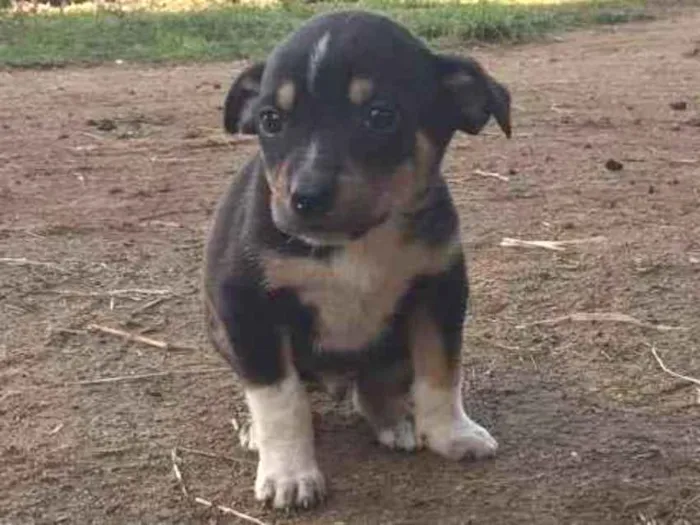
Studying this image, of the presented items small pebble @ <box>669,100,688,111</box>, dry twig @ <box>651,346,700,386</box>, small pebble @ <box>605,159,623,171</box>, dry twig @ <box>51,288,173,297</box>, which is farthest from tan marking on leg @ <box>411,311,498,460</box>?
small pebble @ <box>669,100,688,111</box>

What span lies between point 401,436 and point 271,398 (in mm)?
448

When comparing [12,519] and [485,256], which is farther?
[485,256]

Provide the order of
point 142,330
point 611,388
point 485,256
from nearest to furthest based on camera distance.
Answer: point 611,388 → point 142,330 → point 485,256

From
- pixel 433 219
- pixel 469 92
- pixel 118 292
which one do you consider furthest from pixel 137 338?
pixel 469 92

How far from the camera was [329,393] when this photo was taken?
4.18 meters

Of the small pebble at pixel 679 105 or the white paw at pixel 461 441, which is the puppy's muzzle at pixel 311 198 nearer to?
the white paw at pixel 461 441

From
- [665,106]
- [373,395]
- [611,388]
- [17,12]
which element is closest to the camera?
[373,395]

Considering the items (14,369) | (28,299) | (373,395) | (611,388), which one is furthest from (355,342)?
(28,299)

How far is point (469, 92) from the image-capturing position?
369 cm

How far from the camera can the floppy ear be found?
3.67m

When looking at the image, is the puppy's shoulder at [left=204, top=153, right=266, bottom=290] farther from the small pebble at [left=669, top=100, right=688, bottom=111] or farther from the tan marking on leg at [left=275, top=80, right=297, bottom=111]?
the small pebble at [left=669, top=100, right=688, bottom=111]

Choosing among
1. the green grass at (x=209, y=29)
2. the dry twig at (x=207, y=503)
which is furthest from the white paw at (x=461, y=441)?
the green grass at (x=209, y=29)

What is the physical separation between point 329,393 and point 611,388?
2.51ft

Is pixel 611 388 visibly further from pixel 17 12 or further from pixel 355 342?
pixel 17 12
